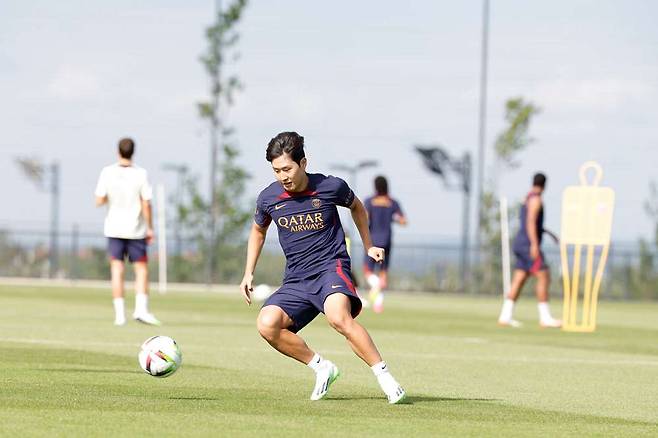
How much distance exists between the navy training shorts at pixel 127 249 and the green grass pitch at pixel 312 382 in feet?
2.93

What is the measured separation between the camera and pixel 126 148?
763 inches

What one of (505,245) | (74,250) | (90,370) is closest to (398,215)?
(505,245)

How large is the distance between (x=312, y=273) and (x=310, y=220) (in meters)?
0.36

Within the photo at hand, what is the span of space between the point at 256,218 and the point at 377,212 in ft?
→ 54.8

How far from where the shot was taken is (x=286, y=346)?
36.0 ft

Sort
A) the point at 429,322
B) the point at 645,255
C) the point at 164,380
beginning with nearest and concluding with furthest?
the point at 164,380 → the point at 429,322 → the point at 645,255

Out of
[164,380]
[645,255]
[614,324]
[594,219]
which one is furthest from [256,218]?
[645,255]

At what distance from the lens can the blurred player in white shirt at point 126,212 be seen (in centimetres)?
1955

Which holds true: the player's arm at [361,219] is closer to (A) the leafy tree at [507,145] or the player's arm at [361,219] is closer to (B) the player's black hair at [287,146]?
(B) the player's black hair at [287,146]

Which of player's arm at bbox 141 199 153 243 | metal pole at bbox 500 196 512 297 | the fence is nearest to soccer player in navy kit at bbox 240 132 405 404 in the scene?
player's arm at bbox 141 199 153 243

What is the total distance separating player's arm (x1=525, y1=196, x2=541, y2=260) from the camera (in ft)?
75.3

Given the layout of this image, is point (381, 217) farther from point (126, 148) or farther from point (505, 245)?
point (505, 245)

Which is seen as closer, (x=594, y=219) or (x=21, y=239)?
(x=594, y=219)

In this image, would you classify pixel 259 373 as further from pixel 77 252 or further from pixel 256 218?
pixel 77 252
